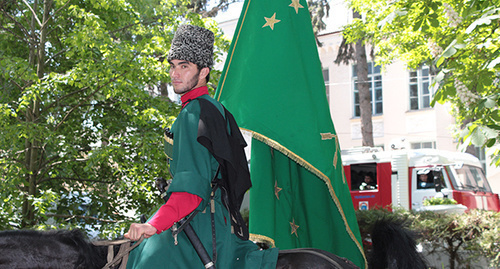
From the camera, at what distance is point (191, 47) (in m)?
2.56

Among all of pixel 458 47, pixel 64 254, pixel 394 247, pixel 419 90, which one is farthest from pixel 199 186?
pixel 419 90

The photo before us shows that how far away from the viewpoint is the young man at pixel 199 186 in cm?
227

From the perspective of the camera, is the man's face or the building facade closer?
the man's face

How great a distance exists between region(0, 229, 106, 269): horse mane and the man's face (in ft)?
2.94

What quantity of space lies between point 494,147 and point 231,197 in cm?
270

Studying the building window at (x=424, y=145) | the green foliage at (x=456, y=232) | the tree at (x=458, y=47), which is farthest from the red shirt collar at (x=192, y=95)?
the building window at (x=424, y=145)

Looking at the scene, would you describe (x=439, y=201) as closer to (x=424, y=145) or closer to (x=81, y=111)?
(x=81, y=111)

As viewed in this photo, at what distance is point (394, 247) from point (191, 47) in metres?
1.60

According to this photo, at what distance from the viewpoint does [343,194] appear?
325 cm

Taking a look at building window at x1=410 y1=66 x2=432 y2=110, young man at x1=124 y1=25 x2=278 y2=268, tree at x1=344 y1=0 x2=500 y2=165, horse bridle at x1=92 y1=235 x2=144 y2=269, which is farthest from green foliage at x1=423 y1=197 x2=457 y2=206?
horse bridle at x1=92 y1=235 x2=144 y2=269

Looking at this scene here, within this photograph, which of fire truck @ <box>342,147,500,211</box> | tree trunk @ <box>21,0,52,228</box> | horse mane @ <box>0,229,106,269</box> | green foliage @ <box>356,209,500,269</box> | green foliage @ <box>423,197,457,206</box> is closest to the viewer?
horse mane @ <box>0,229,106,269</box>

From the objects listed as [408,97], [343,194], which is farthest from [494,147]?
[408,97]

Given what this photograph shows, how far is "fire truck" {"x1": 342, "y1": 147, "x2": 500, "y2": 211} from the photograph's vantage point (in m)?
13.4

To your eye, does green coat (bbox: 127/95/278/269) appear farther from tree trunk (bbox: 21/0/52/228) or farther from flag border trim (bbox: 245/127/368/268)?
tree trunk (bbox: 21/0/52/228)
